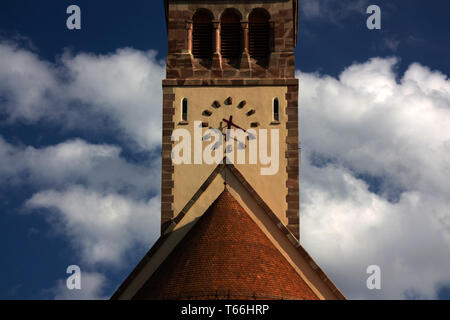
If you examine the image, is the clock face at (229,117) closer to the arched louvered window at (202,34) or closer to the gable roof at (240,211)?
the gable roof at (240,211)

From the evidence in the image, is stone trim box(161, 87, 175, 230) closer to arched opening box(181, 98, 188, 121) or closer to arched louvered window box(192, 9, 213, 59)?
arched opening box(181, 98, 188, 121)

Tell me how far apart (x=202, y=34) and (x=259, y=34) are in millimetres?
1917

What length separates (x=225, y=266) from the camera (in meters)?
20.3

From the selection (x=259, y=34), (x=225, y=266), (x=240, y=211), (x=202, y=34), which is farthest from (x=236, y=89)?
(x=225, y=266)

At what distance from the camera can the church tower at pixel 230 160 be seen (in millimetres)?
20969

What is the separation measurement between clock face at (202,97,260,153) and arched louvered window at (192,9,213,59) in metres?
2.01

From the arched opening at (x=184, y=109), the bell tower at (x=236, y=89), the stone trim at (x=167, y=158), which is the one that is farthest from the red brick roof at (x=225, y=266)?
the arched opening at (x=184, y=109)

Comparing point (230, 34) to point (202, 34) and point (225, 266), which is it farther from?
point (225, 266)

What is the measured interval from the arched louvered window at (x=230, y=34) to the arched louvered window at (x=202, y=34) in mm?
408

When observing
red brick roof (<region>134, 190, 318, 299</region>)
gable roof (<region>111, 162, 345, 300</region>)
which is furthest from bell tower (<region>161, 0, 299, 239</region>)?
red brick roof (<region>134, 190, 318, 299</region>)
